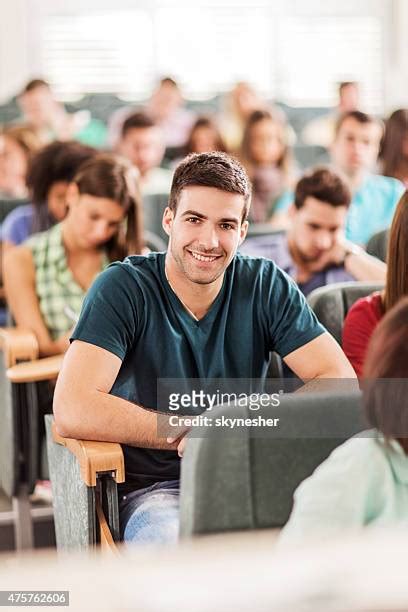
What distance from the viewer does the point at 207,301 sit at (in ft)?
5.04

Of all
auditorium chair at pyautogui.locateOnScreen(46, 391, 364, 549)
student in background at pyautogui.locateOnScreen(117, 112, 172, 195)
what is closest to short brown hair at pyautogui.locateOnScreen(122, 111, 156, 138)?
student in background at pyautogui.locateOnScreen(117, 112, 172, 195)

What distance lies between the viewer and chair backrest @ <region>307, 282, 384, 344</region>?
1832 millimetres

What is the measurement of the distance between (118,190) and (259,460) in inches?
46.9

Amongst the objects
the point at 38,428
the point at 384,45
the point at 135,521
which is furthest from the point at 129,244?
the point at 384,45

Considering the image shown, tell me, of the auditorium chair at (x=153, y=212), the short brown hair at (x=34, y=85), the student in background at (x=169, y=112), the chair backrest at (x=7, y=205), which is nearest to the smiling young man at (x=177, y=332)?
the auditorium chair at (x=153, y=212)

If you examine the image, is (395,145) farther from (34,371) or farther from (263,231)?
(34,371)

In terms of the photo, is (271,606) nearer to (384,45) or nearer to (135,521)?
(135,521)

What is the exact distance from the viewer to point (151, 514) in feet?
4.53

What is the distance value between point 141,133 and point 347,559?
328cm

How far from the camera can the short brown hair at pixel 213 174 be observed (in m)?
1.50

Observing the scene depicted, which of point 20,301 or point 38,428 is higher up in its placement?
point 20,301

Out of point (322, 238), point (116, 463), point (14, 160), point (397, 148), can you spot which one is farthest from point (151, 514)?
point (14, 160)

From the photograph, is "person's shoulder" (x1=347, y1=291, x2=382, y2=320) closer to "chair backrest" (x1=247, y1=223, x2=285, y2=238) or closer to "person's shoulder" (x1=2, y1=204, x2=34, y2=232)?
"chair backrest" (x1=247, y1=223, x2=285, y2=238)

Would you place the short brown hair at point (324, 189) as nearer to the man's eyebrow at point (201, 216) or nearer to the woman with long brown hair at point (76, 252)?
the woman with long brown hair at point (76, 252)
